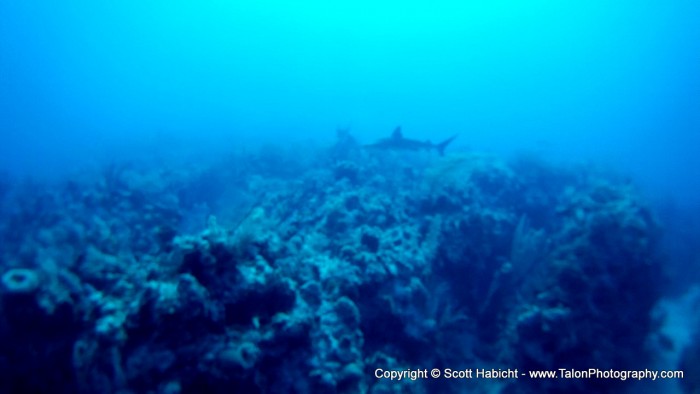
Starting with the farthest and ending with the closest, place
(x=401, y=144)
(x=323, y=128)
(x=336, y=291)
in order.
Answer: (x=323, y=128) → (x=401, y=144) → (x=336, y=291)

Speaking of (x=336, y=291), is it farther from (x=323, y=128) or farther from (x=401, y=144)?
(x=323, y=128)

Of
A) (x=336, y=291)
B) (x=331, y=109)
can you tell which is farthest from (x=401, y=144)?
(x=331, y=109)

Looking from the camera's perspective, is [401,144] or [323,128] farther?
[323,128]

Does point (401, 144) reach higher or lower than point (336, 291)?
higher

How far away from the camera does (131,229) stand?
11.5 metres

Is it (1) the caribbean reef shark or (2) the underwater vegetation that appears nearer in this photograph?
(2) the underwater vegetation

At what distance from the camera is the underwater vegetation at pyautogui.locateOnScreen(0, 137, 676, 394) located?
153 inches

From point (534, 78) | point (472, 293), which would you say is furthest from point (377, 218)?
point (534, 78)

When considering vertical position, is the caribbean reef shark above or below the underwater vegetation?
above

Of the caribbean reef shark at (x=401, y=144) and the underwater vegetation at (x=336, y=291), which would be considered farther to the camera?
the caribbean reef shark at (x=401, y=144)

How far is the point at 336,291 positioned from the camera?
611 cm

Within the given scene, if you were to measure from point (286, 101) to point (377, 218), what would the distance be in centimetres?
8536

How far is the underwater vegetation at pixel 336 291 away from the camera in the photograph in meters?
3.89

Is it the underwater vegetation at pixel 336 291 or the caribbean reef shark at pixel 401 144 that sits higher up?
the caribbean reef shark at pixel 401 144
